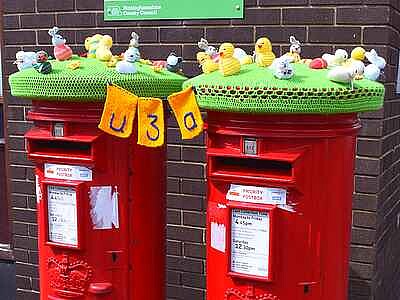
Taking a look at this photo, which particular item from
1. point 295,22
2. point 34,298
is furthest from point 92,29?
point 34,298

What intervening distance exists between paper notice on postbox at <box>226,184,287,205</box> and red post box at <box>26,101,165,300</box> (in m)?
0.58

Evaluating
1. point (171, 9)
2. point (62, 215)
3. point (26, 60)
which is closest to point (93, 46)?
point (26, 60)

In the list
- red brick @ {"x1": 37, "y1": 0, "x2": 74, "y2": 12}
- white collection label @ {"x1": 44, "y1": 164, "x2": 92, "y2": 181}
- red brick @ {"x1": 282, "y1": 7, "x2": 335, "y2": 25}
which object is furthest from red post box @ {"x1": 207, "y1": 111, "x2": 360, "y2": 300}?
red brick @ {"x1": 37, "y1": 0, "x2": 74, "y2": 12}

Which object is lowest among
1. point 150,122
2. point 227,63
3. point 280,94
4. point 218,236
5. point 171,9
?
point 218,236

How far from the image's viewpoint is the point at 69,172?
8.94 ft

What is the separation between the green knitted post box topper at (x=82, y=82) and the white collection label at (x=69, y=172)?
30cm

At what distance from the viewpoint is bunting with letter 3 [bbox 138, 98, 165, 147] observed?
2592mm

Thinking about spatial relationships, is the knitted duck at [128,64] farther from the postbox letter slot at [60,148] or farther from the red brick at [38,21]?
the red brick at [38,21]

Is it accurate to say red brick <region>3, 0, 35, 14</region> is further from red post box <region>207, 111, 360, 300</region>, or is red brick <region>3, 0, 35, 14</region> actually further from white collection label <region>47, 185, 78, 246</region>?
red post box <region>207, 111, 360, 300</region>

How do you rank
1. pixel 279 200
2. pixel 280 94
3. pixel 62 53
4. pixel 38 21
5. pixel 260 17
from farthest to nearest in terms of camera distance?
pixel 38 21
pixel 260 17
pixel 62 53
pixel 279 200
pixel 280 94

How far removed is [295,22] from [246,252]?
157 centimetres

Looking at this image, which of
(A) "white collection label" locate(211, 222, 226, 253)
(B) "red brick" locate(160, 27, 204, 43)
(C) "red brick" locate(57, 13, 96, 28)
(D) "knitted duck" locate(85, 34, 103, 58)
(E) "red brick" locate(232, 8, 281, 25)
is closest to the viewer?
(A) "white collection label" locate(211, 222, 226, 253)

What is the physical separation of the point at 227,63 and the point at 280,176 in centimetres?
48

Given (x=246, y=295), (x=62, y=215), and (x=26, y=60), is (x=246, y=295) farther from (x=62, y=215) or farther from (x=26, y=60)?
(x=26, y=60)
